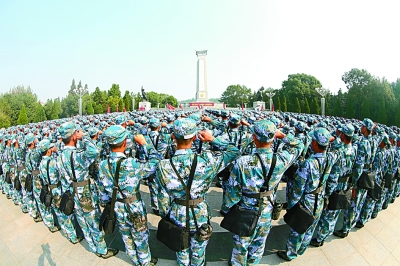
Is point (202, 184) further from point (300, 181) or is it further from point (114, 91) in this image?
point (114, 91)

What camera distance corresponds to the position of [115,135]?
2598 mm

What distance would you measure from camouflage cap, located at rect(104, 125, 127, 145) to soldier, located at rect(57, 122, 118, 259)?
73 centimetres

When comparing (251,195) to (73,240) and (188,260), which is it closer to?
(188,260)

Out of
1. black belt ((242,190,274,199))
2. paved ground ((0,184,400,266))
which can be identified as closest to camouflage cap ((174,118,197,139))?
black belt ((242,190,274,199))

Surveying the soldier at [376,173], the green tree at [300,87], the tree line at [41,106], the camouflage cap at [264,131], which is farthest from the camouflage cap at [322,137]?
the green tree at [300,87]

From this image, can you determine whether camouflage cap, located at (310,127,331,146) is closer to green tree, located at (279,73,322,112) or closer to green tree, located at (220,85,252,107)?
green tree, located at (279,73,322,112)

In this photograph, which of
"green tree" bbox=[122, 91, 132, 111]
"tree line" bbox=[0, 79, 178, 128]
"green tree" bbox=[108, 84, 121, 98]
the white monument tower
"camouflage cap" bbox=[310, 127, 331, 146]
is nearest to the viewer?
"camouflage cap" bbox=[310, 127, 331, 146]

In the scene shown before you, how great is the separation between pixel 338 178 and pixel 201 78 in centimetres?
3909

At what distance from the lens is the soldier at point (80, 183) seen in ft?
10.4

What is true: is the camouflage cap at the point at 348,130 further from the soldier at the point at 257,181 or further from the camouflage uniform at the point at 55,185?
the camouflage uniform at the point at 55,185

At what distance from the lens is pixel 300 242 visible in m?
3.19

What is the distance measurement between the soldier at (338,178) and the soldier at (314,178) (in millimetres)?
288

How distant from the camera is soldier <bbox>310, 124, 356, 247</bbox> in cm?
335

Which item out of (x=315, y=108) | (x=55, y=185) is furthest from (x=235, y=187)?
(x=315, y=108)
